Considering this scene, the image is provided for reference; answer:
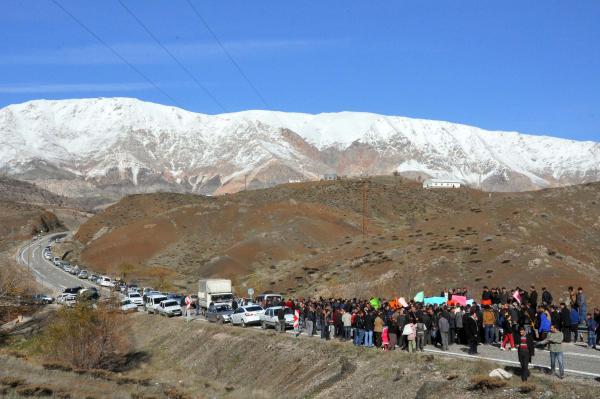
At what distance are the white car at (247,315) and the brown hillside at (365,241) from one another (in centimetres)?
2368

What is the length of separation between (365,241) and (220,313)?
47.0 meters

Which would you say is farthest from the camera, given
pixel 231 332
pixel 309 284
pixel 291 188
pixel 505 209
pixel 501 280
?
pixel 291 188

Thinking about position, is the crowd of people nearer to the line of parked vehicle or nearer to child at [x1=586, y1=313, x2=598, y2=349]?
child at [x1=586, y1=313, x2=598, y2=349]

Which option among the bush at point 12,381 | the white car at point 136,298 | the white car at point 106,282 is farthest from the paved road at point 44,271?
the bush at point 12,381

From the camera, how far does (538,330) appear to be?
26234 mm

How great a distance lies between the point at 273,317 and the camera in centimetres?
4350

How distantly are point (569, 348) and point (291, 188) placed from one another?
504 ft

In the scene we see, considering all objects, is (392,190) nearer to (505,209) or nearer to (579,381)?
(505,209)

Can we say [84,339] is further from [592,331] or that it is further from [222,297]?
[592,331]

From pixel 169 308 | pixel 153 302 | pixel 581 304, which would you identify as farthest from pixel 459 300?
pixel 153 302

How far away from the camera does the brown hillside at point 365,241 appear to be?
69.6 meters

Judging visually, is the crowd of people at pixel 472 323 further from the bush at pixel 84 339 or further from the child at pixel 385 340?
the bush at pixel 84 339

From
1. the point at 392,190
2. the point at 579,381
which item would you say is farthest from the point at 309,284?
the point at 392,190

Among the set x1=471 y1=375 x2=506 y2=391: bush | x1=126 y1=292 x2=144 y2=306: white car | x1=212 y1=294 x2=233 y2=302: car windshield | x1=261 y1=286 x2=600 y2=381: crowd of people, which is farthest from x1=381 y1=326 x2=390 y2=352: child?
x1=126 y1=292 x2=144 y2=306: white car
